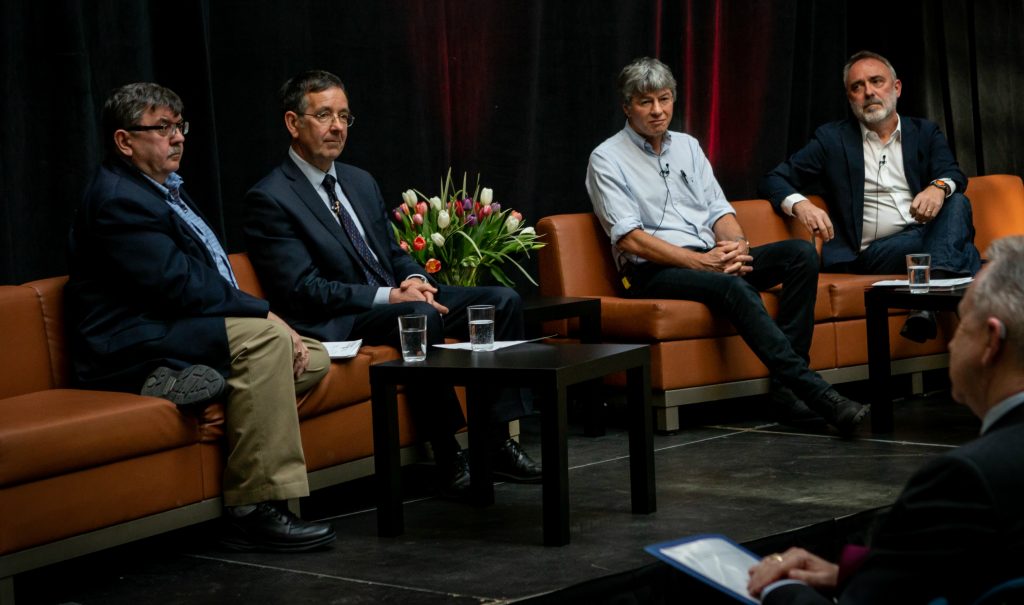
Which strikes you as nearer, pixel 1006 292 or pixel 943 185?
pixel 1006 292

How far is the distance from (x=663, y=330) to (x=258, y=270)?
1.45 meters

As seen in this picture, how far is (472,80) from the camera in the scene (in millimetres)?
5453

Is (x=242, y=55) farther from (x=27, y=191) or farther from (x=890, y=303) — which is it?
(x=890, y=303)

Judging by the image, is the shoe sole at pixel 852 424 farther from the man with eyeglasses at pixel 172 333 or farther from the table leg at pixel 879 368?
the man with eyeglasses at pixel 172 333

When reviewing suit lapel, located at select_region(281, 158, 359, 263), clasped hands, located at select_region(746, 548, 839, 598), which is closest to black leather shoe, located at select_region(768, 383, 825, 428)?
suit lapel, located at select_region(281, 158, 359, 263)

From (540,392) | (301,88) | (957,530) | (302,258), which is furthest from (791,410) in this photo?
(957,530)

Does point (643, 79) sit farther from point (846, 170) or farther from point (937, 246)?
point (937, 246)

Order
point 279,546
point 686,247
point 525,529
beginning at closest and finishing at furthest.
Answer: point 279,546 → point 525,529 → point 686,247

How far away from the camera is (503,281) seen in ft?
15.8

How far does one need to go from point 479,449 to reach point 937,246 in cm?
235

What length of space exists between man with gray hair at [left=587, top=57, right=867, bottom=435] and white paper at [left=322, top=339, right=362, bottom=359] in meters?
1.39

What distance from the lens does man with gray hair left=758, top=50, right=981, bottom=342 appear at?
541 centimetres

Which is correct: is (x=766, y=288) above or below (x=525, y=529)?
above

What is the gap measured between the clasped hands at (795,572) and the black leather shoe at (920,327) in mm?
3093
